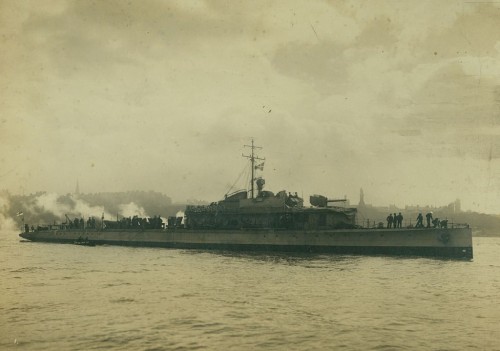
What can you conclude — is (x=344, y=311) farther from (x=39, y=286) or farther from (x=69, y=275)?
(x=69, y=275)

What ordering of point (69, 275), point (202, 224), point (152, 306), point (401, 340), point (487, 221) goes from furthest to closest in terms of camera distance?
point (487, 221), point (202, 224), point (69, 275), point (152, 306), point (401, 340)

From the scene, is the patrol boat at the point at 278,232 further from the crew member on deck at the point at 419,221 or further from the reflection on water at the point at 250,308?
the reflection on water at the point at 250,308

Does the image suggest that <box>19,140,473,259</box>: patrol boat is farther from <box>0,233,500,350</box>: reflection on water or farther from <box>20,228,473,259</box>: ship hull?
<box>0,233,500,350</box>: reflection on water

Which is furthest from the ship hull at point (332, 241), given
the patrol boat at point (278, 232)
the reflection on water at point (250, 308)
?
the reflection on water at point (250, 308)

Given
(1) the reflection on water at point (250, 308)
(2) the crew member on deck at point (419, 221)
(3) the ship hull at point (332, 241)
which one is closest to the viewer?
(1) the reflection on water at point (250, 308)

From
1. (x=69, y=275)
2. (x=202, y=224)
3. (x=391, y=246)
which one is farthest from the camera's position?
A: (x=202, y=224)

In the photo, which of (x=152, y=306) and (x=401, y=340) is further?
(x=152, y=306)

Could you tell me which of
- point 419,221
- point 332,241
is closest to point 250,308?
point 332,241

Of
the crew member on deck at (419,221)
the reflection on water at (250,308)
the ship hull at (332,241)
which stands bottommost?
the reflection on water at (250,308)

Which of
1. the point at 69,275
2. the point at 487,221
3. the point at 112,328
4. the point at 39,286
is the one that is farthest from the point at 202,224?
the point at 487,221
